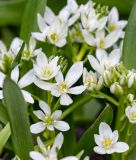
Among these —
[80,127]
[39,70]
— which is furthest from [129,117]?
Result: [80,127]

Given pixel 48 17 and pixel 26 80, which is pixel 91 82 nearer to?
pixel 26 80

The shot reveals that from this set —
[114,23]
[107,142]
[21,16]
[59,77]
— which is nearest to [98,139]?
[107,142]

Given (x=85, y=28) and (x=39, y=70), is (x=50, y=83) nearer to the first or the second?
(x=39, y=70)

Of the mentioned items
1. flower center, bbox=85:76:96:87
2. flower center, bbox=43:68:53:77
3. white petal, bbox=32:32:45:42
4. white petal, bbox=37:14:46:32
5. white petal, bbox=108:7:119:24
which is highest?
white petal, bbox=37:14:46:32

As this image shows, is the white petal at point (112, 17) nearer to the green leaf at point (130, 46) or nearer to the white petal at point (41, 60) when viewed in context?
the green leaf at point (130, 46)

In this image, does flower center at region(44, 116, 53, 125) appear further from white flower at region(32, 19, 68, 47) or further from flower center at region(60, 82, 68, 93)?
white flower at region(32, 19, 68, 47)

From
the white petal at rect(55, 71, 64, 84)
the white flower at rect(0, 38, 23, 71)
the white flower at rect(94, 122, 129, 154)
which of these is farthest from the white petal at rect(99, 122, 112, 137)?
the white flower at rect(0, 38, 23, 71)
